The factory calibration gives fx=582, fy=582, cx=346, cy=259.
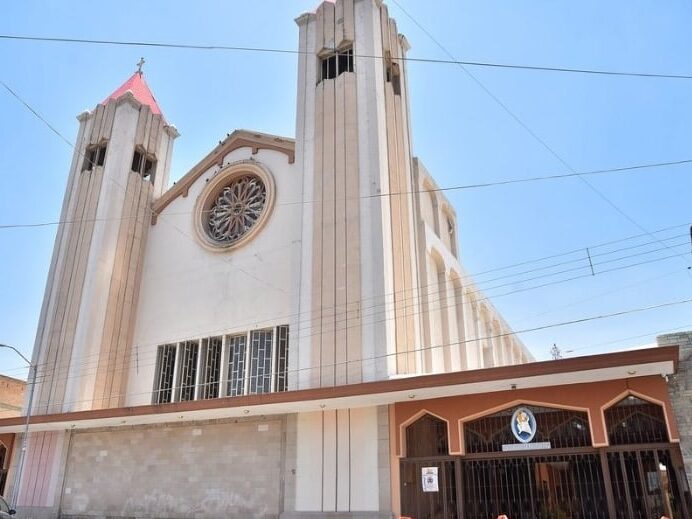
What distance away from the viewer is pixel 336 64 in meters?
20.1

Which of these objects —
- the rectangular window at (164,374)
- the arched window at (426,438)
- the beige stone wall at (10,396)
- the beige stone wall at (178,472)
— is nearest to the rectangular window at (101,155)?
the rectangular window at (164,374)

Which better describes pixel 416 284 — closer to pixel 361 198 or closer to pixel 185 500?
pixel 361 198

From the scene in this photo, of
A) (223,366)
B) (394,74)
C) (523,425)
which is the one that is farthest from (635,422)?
(394,74)

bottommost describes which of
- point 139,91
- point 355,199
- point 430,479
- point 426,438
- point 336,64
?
point 430,479

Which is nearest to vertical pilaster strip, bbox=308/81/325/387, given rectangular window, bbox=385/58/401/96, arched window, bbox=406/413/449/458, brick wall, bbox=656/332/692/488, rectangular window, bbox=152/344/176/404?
rectangular window, bbox=385/58/401/96

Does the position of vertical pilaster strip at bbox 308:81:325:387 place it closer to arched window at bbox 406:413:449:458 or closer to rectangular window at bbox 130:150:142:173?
arched window at bbox 406:413:449:458

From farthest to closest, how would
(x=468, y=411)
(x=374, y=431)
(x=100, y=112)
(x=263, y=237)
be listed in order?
(x=100, y=112), (x=263, y=237), (x=374, y=431), (x=468, y=411)

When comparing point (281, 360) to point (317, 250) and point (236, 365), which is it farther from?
point (317, 250)

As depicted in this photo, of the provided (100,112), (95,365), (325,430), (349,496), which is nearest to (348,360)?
(325,430)

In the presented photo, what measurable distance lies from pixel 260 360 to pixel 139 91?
15801mm

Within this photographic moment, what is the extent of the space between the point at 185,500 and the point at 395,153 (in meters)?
12.0

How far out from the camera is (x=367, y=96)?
18.7m

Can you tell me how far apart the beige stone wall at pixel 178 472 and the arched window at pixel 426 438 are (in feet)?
12.0

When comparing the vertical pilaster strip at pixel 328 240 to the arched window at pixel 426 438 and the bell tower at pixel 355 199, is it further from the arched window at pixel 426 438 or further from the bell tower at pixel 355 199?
the arched window at pixel 426 438
